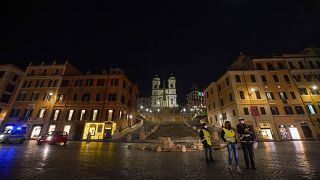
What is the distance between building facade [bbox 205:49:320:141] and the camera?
27875 millimetres

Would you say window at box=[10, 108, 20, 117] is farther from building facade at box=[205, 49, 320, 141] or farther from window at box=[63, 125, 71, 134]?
building facade at box=[205, 49, 320, 141]

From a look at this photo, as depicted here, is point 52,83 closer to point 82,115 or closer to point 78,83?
point 78,83

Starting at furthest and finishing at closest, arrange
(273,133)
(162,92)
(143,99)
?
1. (143,99)
2. (162,92)
3. (273,133)

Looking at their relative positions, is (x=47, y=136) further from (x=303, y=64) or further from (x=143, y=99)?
(x=143, y=99)

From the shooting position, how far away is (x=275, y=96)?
30.4 metres

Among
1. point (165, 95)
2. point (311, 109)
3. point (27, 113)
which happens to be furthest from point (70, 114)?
point (165, 95)

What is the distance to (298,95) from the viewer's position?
30.3 metres

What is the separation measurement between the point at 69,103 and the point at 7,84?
55.6 feet

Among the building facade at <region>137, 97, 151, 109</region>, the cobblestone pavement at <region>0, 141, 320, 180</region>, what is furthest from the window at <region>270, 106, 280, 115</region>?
the building facade at <region>137, 97, 151, 109</region>

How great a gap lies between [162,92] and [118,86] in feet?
200

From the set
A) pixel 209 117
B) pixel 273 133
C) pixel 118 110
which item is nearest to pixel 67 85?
pixel 118 110

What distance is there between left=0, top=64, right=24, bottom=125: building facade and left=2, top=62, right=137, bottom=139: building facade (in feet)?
9.52

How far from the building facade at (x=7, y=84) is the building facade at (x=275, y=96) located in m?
47.1

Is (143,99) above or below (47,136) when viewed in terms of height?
above
